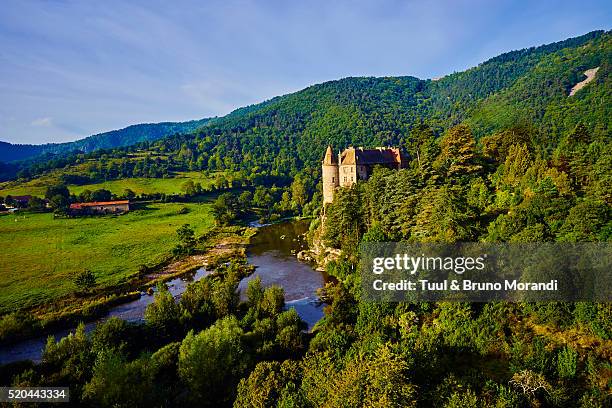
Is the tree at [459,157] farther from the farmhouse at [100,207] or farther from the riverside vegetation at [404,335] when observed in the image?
the farmhouse at [100,207]

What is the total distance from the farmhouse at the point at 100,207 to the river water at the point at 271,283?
54.4 metres

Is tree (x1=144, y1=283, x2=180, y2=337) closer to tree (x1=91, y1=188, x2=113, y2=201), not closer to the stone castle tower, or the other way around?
the stone castle tower

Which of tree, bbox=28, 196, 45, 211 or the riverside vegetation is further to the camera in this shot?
tree, bbox=28, 196, 45, 211

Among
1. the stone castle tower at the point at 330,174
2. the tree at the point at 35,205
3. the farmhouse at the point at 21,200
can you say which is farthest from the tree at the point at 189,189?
the stone castle tower at the point at 330,174

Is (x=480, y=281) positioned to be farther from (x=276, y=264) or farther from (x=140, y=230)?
(x=140, y=230)

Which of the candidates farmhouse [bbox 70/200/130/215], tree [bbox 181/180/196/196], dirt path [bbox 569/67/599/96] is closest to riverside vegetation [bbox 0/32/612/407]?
farmhouse [bbox 70/200/130/215]

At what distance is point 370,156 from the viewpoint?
68.8 meters

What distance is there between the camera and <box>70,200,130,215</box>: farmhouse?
112 meters

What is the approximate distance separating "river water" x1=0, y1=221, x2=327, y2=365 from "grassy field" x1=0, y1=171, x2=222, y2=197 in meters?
77.8

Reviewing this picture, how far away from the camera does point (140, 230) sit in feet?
313

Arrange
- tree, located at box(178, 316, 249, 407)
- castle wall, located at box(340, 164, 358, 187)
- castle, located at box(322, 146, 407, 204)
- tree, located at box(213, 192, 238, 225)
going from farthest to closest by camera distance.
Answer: tree, located at box(213, 192, 238, 225) < castle, located at box(322, 146, 407, 204) < castle wall, located at box(340, 164, 358, 187) < tree, located at box(178, 316, 249, 407)

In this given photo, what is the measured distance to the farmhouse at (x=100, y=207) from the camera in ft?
368

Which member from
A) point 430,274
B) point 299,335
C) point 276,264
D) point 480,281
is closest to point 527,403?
point 480,281

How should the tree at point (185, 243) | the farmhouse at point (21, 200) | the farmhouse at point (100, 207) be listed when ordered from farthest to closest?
the farmhouse at point (21, 200), the farmhouse at point (100, 207), the tree at point (185, 243)
